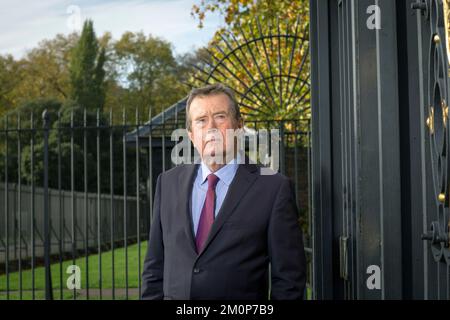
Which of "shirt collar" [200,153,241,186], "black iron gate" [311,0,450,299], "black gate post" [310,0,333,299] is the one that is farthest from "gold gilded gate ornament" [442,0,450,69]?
"black gate post" [310,0,333,299]

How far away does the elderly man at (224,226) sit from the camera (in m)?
3.06

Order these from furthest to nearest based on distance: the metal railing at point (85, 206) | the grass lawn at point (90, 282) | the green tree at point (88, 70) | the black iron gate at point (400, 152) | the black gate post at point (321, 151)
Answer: the green tree at point (88, 70) → the grass lawn at point (90, 282) → the metal railing at point (85, 206) → the black gate post at point (321, 151) → the black iron gate at point (400, 152)

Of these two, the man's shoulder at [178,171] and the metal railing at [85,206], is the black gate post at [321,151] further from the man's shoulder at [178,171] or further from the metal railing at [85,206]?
the metal railing at [85,206]

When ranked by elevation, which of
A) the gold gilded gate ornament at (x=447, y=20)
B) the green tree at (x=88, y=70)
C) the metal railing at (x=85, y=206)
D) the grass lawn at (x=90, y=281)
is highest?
the green tree at (x=88, y=70)

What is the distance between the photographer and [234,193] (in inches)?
124

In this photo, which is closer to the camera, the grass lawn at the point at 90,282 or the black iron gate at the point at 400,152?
the black iron gate at the point at 400,152

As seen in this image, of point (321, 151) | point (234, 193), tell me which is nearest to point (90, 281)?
point (321, 151)

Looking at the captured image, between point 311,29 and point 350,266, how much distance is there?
165cm

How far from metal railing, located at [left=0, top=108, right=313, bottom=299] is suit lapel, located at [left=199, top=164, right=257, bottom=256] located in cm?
387

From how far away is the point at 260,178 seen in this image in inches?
126

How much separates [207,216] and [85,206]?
20.2ft

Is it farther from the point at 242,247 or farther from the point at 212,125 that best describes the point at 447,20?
the point at 242,247

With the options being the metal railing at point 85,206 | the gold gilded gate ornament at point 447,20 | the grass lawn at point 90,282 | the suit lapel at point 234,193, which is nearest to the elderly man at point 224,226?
the suit lapel at point 234,193

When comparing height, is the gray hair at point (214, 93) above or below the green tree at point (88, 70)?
below
